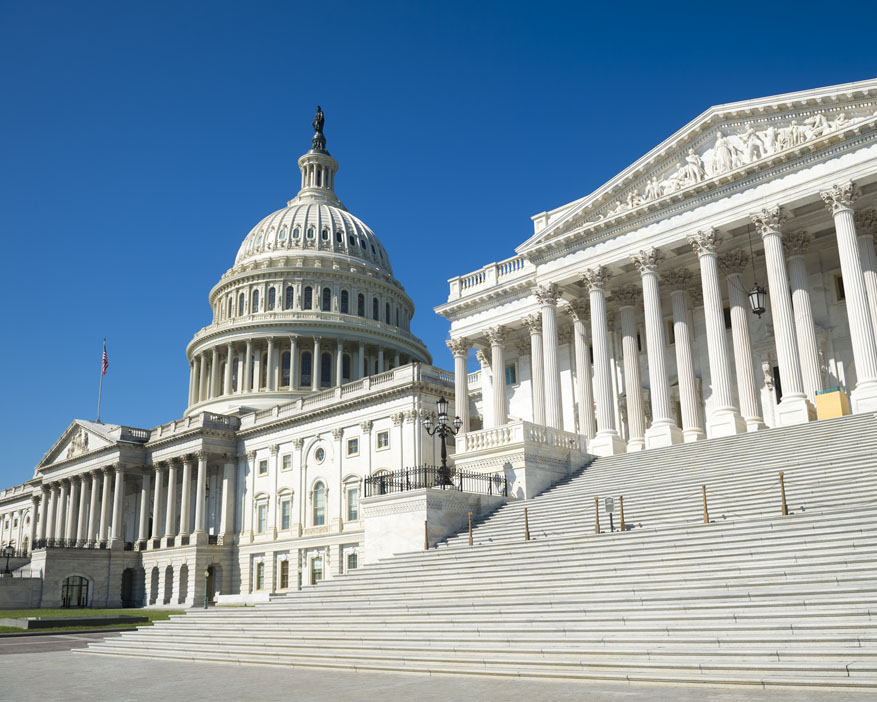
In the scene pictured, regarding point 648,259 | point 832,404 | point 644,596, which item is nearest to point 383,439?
point 648,259

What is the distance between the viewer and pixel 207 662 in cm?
2244

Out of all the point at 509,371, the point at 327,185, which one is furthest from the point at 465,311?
the point at 327,185

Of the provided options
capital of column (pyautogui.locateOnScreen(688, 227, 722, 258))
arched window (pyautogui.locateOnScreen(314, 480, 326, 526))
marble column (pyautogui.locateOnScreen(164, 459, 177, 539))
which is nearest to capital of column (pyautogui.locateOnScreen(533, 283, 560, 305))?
capital of column (pyautogui.locateOnScreen(688, 227, 722, 258))

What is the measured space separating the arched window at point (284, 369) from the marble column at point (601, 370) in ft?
206

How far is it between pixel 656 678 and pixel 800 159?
2841 cm

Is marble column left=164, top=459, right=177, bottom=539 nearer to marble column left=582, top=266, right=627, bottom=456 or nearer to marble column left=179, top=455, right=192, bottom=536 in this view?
marble column left=179, top=455, right=192, bottom=536

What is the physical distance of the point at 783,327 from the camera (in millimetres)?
35625

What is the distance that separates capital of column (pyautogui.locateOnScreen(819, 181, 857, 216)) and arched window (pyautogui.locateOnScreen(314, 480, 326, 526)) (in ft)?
157

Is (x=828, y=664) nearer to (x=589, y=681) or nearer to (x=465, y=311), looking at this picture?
(x=589, y=681)

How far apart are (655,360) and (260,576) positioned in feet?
156

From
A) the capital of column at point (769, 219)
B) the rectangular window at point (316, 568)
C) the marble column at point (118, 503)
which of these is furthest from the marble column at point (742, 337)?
the marble column at point (118, 503)

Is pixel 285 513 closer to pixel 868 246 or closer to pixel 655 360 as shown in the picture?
pixel 655 360

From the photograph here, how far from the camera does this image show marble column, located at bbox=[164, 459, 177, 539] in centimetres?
8244

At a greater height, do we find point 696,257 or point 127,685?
point 696,257
